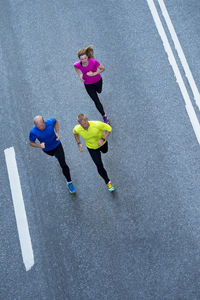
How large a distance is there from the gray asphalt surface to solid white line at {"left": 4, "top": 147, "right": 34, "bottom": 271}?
0.11 meters

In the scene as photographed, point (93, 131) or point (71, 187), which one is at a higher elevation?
point (93, 131)

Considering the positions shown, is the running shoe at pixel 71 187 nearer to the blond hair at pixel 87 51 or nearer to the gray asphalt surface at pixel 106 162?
the gray asphalt surface at pixel 106 162

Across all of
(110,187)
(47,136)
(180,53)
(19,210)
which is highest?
(180,53)

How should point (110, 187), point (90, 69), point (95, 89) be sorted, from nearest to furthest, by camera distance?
point (90, 69) → point (110, 187) → point (95, 89)

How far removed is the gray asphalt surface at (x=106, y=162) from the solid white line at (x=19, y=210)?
11 centimetres

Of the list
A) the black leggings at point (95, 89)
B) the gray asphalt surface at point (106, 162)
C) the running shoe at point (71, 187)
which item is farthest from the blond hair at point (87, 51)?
the running shoe at point (71, 187)

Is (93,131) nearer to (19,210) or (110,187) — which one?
(110,187)

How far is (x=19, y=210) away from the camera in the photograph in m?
7.36

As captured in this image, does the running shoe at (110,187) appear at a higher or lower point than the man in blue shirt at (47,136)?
lower

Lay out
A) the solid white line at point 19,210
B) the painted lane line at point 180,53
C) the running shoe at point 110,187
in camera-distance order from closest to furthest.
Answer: the solid white line at point 19,210, the running shoe at point 110,187, the painted lane line at point 180,53

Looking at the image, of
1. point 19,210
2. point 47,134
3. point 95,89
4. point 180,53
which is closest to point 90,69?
point 95,89

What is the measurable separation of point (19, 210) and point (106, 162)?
214 centimetres

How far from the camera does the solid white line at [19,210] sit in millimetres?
6910

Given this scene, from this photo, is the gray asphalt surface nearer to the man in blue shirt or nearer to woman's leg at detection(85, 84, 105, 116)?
woman's leg at detection(85, 84, 105, 116)
